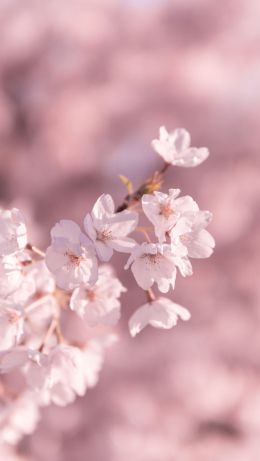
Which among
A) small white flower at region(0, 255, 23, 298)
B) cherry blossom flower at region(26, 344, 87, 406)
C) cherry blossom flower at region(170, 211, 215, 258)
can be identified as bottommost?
cherry blossom flower at region(26, 344, 87, 406)

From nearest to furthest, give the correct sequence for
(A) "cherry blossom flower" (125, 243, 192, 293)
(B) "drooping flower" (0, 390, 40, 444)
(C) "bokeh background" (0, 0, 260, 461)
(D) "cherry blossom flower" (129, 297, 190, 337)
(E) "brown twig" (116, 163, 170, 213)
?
(A) "cherry blossom flower" (125, 243, 192, 293) < (E) "brown twig" (116, 163, 170, 213) < (D) "cherry blossom flower" (129, 297, 190, 337) < (B) "drooping flower" (0, 390, 40, 444) < (C) "bokeh background" (0, 0, 260, 461)

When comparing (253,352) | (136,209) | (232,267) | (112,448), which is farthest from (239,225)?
(136,209)

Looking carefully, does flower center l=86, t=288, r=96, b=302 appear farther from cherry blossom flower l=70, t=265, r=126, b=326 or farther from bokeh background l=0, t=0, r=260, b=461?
bokeh background l=0, t=0, r=260, b=461

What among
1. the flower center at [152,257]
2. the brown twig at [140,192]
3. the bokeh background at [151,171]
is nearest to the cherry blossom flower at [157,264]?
the flower center at [152,257]

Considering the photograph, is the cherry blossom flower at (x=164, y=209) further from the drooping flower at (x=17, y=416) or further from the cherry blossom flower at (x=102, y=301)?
the drooping flower at (x=17, y=416)

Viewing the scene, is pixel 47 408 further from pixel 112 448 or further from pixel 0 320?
pixel 0 320

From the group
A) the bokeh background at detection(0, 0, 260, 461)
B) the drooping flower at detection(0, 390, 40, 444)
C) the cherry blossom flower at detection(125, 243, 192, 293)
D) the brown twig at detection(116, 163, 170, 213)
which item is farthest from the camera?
the bokeh background at detection(0, 0, 260, 461)

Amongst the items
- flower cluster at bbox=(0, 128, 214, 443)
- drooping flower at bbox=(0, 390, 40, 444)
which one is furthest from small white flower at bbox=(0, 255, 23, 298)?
drooping flower at bbox=(0, 390, 40, 444)
